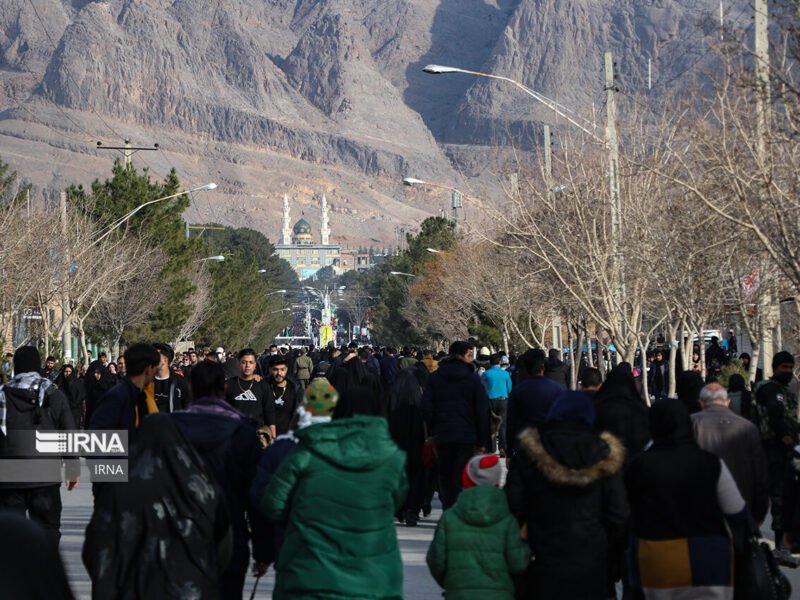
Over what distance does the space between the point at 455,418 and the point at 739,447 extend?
378 cm

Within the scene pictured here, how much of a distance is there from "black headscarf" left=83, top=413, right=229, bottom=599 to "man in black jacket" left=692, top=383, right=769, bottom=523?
3.47 metres

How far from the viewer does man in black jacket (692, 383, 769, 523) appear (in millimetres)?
7262

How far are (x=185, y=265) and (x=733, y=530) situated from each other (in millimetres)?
46996

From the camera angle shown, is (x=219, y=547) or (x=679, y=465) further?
(x=679, y=465)

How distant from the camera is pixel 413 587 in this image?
29.1 ft

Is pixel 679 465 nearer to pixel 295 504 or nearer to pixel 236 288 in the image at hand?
pixel 295 504

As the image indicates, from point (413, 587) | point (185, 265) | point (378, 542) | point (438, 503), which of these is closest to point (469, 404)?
point (413, 587)

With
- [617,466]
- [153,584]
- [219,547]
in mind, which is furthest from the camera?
[617,466]

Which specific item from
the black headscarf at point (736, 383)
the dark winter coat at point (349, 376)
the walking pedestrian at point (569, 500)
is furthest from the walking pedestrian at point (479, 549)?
the dark winter coat at point (349, 376)

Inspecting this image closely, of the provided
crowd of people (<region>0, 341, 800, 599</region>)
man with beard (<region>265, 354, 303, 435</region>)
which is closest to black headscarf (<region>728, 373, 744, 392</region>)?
crowd of people (<region>0, 341, 800, 599</region>)

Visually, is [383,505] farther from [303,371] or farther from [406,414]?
[303,371]

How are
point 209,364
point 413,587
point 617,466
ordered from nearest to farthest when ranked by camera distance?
point 617,466 < point 209,364 < point 413,587

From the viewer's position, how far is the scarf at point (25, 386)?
377 inches

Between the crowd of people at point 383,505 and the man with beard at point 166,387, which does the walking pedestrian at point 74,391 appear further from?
the crowd of people at point 383,505
